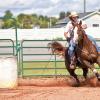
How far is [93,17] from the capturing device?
60156 millimetres

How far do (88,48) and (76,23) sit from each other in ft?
2.58

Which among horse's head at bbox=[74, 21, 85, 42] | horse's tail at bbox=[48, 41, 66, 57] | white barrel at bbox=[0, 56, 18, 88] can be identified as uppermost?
horse's head at bbox=[74, 21, 85, 42]

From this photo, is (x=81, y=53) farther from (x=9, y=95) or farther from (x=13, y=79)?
(x=9, y=95)

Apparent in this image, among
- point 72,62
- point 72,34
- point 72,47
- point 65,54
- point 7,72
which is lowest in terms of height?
point 7,72

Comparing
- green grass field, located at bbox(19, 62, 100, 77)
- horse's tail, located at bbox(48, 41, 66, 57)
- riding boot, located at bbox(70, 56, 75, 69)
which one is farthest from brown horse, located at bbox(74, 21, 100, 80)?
green grass field, located at bbox(19, 62, 100, 77)

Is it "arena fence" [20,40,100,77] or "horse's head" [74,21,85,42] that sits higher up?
"horse's head" [74,21,85,42]

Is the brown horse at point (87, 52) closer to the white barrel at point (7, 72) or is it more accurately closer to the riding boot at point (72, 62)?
the riding boot at point (72, 62)

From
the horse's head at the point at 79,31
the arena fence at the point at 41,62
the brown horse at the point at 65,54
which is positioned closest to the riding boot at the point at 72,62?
the brown horse at the point at 65,54

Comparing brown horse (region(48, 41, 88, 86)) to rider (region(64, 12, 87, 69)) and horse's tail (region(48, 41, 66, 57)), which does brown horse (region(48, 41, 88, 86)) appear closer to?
horse's tail (region(48, 41, 66, 57))

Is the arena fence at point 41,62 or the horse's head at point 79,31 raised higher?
the horse's head at point 79,31

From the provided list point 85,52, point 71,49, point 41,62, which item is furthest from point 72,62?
point 41,62

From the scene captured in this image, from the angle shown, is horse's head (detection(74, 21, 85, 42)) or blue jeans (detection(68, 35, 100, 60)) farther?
blue jeans (detection(68, 35, 100, 60))

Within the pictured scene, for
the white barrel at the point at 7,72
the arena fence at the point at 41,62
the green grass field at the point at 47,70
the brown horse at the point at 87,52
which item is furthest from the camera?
the green grass field at the point at 47,70

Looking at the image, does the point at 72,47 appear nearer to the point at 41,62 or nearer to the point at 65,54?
the point at 65,54
